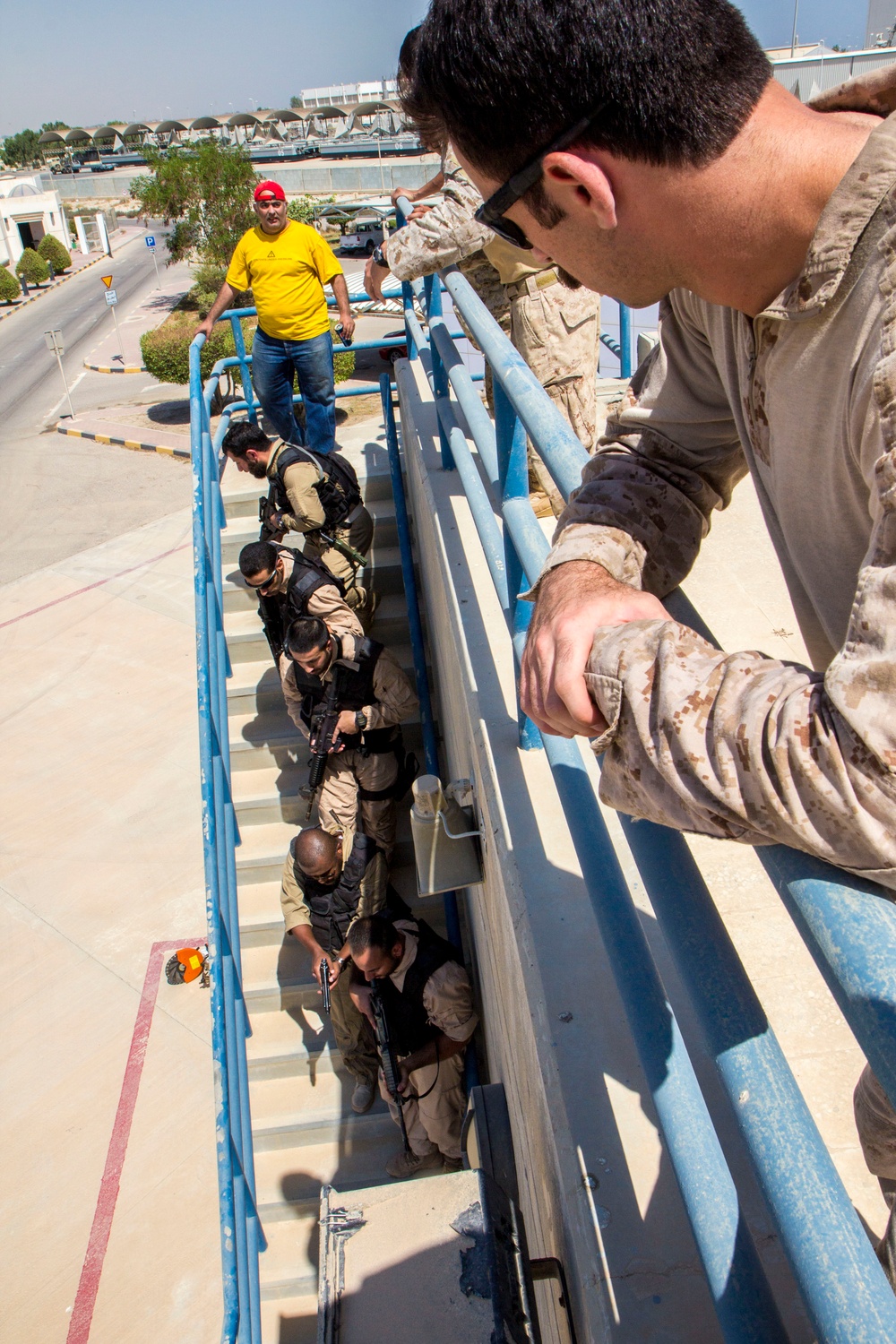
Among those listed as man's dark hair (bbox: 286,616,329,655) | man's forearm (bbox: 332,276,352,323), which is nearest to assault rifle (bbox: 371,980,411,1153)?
man's dark hair (bbox: 286,616,329,655)

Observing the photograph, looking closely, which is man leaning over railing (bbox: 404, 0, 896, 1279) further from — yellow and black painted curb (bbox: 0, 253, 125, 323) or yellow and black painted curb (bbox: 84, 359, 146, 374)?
yellow and black painted curb (bbox: 0, 253, 125, 323)

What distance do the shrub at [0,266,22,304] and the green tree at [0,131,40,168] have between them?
56.0 meters

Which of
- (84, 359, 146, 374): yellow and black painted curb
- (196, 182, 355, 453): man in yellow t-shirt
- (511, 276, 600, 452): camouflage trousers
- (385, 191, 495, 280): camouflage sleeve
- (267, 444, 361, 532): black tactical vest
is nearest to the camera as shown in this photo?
(385, 191, 495, 280): camouflage sleeve

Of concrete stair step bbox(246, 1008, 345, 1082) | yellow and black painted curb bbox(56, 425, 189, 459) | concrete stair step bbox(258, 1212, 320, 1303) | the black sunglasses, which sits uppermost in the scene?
the black sunglasses

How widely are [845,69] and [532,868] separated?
40.1 ft

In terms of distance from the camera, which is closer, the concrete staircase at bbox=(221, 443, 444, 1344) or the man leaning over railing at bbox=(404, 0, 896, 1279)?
the man leaning over railing at bbox=(404, 0, 896, 1279)

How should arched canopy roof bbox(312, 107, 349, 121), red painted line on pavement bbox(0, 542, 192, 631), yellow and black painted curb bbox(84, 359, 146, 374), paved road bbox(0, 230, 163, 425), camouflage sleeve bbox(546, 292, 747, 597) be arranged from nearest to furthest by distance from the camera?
camouflage sleeve bbox(546, 292, 747, 597) → red painted line on pavement bbox(0, 542, 192, 631) → paved road bbox(0, 230, 163, 425) → yellow and black painted curb bbox(84, 359, 146, 374) → arched canopy roof bbox(312, 107, 349, 121)

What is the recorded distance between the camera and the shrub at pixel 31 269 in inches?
1439

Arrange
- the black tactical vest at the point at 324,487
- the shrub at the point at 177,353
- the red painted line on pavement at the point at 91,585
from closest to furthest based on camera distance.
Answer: the black tactical vest at the point at 324,487
the red painted line on pavement at the point at 91,585
the shrub at the point at 177,353

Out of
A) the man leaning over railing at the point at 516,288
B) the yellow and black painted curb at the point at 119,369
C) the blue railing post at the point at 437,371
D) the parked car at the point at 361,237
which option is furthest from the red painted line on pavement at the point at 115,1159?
the parked car at the point at 361,237

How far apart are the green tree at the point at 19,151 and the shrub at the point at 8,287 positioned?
56025mm

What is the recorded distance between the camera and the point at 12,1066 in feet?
19.6

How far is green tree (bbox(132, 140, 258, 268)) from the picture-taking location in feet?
81.3

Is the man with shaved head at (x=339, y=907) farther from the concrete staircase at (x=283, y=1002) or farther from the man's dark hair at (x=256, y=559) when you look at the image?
the man's dark hair at (x=256, y=559)
